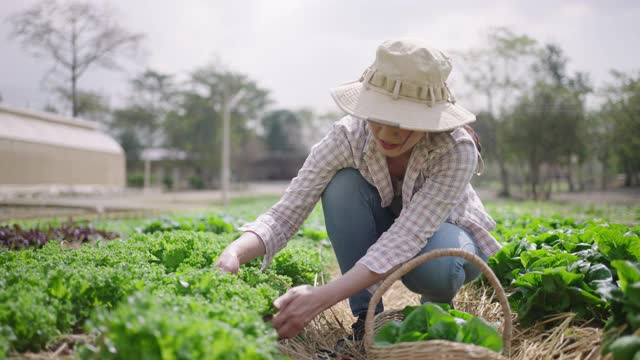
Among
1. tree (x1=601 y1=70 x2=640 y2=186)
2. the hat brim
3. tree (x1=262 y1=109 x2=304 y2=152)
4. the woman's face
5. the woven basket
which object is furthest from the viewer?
tree (x1=262 y1=109 x2=304 y2=152)

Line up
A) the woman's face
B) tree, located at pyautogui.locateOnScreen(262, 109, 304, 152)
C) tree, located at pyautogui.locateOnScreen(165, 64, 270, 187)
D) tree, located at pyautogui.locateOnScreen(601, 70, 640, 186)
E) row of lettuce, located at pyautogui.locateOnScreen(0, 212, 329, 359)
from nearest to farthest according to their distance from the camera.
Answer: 1. row of lettuce, located at pyautogui.locateOnScreen(0, 212, 329, 359)
2. the woman's face
3. tree, located at pyautogui.locateOnScreen(601, 70, 640, 186)
4. tree, located at pyautogui.locateOnScreen(165, 64, 270, 187)
5. tree, located at pyautogui.locateOnScreen(262, 109, 304, 152)

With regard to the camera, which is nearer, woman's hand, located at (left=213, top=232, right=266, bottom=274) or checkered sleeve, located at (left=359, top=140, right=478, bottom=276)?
checkered sleeve, located at (left=359, top=140, right=478, bottom=276)

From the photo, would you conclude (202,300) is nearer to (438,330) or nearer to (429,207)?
(438,330)

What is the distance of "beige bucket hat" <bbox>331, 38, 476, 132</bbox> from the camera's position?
195 centimetres

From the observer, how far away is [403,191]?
2.31 m

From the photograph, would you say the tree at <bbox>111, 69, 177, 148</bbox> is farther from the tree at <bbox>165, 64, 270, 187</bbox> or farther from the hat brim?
the hat brim

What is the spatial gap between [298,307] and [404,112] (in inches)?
34.0

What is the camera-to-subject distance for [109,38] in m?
23.2

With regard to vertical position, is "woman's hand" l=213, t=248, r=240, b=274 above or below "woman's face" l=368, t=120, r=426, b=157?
below

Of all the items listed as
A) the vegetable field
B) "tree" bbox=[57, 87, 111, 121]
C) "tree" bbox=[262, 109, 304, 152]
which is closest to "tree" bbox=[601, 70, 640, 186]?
the vegetable field

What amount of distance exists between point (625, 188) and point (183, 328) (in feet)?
Answer: 43.9

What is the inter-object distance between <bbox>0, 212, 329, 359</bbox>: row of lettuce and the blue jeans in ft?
1.21

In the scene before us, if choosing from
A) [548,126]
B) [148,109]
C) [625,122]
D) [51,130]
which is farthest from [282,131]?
[625,122]

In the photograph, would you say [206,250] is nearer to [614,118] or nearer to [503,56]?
[614,118]
